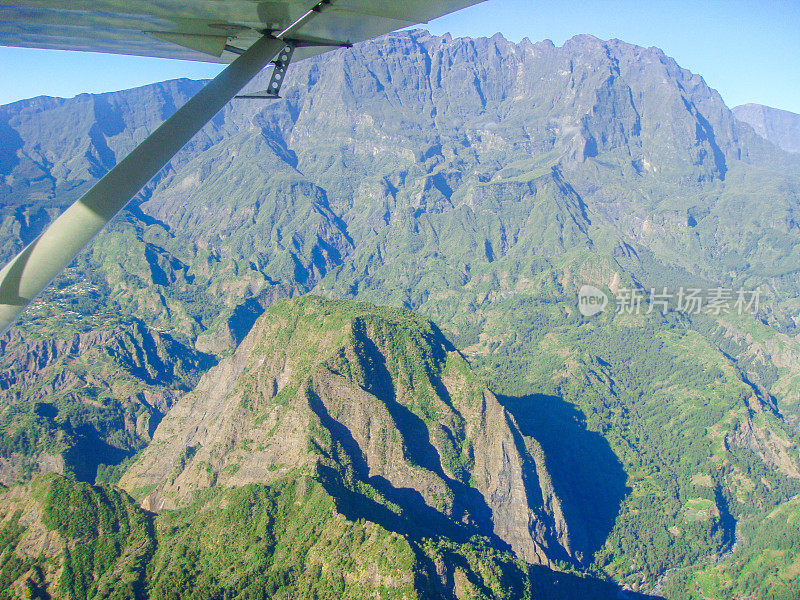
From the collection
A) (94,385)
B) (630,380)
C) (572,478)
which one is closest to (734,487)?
(572,478)

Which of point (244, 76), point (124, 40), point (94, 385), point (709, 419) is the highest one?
point (124, 40)

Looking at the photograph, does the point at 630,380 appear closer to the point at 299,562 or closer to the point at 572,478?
the point at 572,478

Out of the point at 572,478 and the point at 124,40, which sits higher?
the point at 124,40

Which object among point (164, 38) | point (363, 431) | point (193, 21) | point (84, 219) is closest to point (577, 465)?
point (363, 431)

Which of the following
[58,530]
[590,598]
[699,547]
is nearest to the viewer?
[58,530]

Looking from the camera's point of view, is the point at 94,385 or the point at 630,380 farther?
the point at 630,380

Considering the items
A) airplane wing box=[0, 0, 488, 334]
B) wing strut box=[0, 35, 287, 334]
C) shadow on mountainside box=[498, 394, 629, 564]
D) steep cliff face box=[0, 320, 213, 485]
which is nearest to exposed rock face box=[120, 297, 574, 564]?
shadow on mountainside box=[498, 394, 629, 564]

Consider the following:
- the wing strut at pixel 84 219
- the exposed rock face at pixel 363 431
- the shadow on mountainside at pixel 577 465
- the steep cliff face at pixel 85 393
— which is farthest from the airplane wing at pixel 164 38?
the steep cliff face at pixel 85 393
